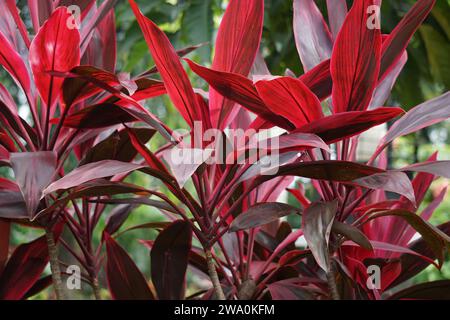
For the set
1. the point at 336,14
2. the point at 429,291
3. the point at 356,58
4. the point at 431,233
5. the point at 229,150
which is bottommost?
the point at 429,291

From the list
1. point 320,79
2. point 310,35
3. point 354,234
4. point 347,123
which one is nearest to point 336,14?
point 310,35

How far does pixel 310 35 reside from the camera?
92cm

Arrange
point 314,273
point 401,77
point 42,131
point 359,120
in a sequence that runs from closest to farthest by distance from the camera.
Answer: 1. point 359,120
2. point 42,131
3. point 314,273
4. point 401,77

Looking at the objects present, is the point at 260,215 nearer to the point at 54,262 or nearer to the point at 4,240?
the point at 54,262

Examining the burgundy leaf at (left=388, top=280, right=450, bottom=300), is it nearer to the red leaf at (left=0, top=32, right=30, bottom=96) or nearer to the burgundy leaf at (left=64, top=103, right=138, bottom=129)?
the burgundy leaf at (left=64, top=103, right=138, bottom=129)

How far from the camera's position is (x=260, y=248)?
42.5 inches

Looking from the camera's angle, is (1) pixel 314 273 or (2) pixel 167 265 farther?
(1) pixel 314 273

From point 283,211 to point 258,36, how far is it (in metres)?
0.24

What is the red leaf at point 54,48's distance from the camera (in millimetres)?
736

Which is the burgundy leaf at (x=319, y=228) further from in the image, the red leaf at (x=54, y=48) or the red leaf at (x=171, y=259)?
the red leaf at (x=54, y=48)

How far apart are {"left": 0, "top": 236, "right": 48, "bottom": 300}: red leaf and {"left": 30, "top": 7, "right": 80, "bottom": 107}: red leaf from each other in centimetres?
31

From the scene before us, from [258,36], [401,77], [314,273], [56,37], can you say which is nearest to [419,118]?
[258,36]

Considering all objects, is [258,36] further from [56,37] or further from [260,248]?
[260,248]

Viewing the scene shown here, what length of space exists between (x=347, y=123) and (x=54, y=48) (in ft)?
1.25
